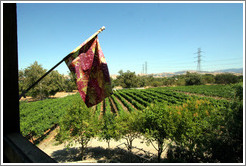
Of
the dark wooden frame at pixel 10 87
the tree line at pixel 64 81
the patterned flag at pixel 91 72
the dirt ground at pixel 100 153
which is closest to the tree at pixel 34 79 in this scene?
the tree line at pixel 64 81

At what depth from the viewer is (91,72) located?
9.61ft

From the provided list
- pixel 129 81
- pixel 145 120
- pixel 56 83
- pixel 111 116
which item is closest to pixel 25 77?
pixel 56 83

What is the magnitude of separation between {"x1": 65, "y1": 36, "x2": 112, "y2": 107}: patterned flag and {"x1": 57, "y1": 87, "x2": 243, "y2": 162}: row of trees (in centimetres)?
405

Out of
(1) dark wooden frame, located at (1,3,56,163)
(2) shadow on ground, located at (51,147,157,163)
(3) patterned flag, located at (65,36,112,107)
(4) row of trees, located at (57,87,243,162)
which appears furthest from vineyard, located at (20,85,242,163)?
(1) dark wooden frame, located at (1,3,56,163)

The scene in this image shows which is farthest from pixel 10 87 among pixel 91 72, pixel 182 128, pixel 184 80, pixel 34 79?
pixel 184 80

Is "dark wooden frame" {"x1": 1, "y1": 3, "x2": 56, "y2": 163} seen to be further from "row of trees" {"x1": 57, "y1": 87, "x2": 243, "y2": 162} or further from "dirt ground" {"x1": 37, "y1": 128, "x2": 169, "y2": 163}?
"dirt ground" {"x1": 37, "y1": 128, "x2": 169, "y2": 163}

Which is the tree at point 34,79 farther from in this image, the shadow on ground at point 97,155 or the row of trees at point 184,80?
the row of trees at point 184,80

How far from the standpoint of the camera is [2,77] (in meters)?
1.17

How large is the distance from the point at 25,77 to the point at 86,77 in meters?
45.8

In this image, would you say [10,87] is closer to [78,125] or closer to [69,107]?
[78,125]

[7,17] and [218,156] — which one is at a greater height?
[7,17]

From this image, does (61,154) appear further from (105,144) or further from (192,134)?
(192,134)

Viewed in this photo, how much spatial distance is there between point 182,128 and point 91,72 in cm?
908

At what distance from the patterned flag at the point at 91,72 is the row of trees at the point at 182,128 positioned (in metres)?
4.05
